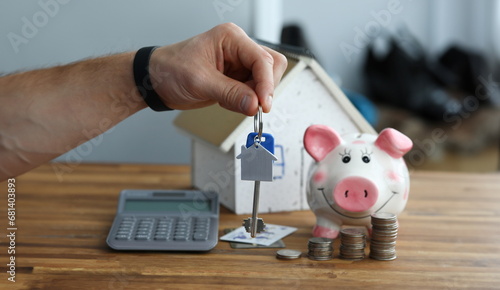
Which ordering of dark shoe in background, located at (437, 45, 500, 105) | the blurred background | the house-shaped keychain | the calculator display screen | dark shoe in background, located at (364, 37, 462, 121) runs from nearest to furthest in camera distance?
the house-shaped keychain → the calculator display screen → the blurred background → dark shoe in background, located at (364, 37, 462, 121) → dark shoe in background, located at (437, 45, 500, 105)

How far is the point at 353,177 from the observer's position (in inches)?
43.8

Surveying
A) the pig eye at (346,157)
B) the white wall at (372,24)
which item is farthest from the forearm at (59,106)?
the white wall at (372,24)

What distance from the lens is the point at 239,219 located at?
131 cm

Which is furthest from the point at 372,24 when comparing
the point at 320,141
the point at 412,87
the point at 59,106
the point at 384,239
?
→ the point at 59,106

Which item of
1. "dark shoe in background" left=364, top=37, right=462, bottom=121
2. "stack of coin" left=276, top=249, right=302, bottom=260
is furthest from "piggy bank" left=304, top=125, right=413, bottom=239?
"dark shoe in background" left=364, top=37, right=462, bottom=121

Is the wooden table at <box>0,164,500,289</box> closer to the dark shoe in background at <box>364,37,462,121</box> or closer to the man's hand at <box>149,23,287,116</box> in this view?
the man's hand at <box>149,23,287,116</box>

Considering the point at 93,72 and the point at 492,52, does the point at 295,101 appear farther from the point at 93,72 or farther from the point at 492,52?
the point at 492,52

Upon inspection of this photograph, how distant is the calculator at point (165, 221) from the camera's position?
1.11 m

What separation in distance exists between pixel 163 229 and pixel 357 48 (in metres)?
3.51

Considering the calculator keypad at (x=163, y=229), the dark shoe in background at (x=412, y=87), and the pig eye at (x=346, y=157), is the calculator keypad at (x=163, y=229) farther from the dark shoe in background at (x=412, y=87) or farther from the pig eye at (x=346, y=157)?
the dark shoe in background at (x=412, y=87)

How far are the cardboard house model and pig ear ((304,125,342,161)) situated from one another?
16 centimetres

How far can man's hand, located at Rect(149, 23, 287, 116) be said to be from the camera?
3.26 ft

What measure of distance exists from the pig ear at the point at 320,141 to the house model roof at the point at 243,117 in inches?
6.3

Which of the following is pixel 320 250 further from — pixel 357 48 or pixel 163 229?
pixel 357 48
